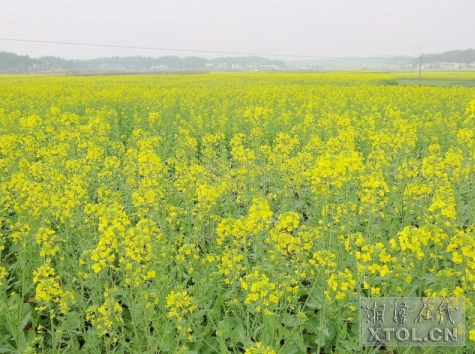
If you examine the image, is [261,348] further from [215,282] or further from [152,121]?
[152,121]

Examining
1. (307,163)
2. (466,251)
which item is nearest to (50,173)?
(307,163)

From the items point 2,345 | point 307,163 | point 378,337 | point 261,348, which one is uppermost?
point 307,163

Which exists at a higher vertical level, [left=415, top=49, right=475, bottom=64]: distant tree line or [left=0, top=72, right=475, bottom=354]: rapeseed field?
[left=415, top=49, right=475, bottom=64]: distant tree line

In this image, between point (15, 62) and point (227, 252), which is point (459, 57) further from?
point (227, 252)

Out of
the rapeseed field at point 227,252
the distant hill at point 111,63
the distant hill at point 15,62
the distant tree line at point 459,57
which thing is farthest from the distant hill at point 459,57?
the rapeseed field at point 227,252

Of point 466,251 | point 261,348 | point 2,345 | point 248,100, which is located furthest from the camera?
point 248,100

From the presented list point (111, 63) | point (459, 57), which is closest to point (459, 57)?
point (459, 57)

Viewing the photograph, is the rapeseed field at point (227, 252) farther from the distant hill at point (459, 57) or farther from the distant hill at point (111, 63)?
the distant hill at point (459, 57)

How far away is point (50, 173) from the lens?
14.6 feet

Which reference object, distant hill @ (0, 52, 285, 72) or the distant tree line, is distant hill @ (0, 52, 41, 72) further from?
the distant tree line

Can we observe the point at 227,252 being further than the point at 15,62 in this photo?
No

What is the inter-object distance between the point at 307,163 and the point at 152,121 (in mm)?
4231

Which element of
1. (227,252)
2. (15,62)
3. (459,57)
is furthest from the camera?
(15,62)


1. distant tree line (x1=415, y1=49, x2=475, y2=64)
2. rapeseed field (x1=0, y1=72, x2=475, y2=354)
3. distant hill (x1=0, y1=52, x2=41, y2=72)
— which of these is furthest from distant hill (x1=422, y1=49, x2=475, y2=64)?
rapeseed field (x1=0, y1=72, x2=475, y2=354)
